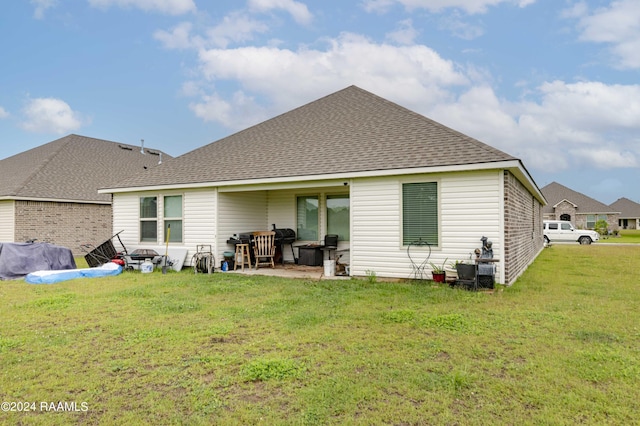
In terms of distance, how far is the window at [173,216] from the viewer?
38.1 feet

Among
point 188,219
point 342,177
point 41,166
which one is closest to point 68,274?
point 188,219

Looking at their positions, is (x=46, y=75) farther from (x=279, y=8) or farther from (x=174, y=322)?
(x=174, y=322)

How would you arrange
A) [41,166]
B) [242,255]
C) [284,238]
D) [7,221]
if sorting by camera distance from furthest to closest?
[41,166] → [7,221] → [284,238] → [242,255]

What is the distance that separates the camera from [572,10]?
10.6 m

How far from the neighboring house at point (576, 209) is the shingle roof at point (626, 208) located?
1522 cm

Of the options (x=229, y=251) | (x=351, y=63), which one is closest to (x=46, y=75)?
(x=229, y=251)

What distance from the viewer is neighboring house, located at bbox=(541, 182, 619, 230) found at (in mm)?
39688

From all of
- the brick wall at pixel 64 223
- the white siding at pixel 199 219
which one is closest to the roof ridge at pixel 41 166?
the brick wall at pixel 64 223

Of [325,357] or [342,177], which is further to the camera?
[342,177]

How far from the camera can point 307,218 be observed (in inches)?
483

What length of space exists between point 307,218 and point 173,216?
14.0 feet

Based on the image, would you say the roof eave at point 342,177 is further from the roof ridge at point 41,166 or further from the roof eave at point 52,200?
the roof ridge at point 41,166

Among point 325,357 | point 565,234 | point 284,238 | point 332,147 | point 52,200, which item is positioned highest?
point 332,147

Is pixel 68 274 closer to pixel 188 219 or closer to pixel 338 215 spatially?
pixel 188 219
